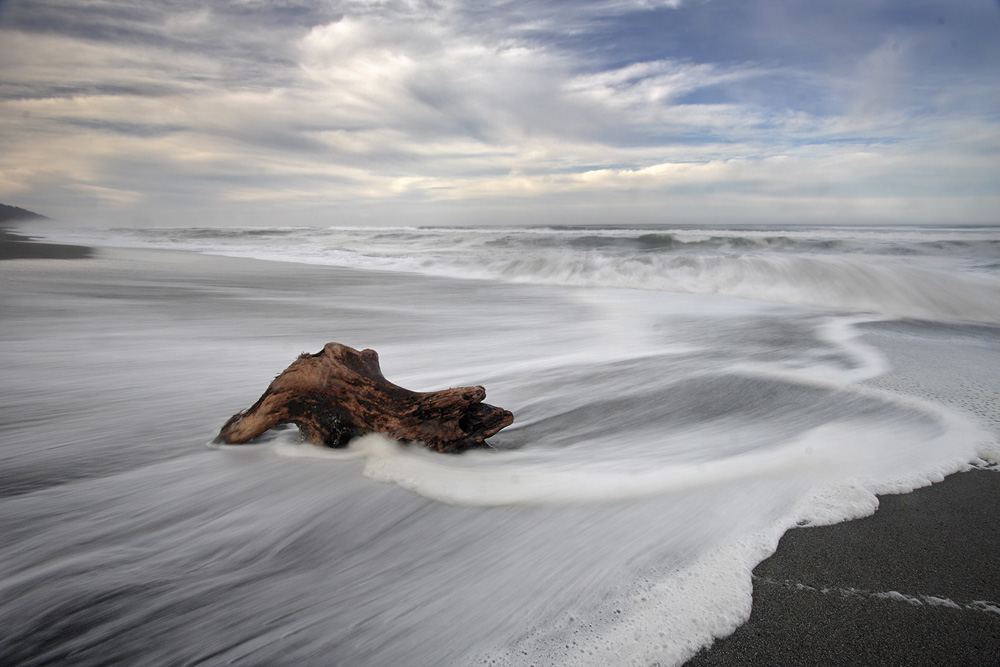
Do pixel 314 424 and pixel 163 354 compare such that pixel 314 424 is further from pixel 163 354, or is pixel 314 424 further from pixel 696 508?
pixel 163 354

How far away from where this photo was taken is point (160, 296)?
6.67 m

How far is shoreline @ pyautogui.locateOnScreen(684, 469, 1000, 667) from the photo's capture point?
119 centimetres

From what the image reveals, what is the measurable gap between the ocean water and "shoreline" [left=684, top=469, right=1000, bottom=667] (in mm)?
71

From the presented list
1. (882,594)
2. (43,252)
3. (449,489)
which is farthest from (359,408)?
(43,252)

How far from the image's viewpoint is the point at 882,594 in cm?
136

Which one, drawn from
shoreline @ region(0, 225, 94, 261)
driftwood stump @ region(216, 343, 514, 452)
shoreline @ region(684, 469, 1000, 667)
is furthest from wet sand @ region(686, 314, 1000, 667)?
shoreline @ region(0, 225, 94, 261)

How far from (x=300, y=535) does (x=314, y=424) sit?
611mm

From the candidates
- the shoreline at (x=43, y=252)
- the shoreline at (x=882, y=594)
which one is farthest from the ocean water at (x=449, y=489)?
the shoreline at (x=43, y=252)

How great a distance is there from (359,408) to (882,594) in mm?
1839

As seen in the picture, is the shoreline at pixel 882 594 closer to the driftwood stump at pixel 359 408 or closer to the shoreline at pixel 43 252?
the driftwood stump at pixel 359 408

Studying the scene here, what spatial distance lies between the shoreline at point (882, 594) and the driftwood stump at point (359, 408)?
116 centimetres

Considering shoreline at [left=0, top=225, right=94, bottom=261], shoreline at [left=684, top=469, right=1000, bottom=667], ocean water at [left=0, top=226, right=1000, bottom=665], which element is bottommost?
shoreline at [left=684, top=469, right=1000, bottom=667]

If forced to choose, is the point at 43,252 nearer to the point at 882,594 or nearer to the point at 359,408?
the point at 359,408

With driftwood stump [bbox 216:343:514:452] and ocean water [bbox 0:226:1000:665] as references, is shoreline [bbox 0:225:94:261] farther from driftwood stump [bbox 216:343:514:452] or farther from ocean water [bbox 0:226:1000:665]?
driftwood stump [bbox 216:343:514:452]
